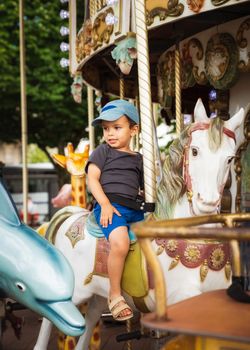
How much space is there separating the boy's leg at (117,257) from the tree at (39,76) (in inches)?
477

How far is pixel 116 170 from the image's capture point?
12.2 feet

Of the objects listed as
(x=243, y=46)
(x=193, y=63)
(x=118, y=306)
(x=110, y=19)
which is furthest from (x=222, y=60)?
(x=118, y=306)

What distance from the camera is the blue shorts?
3.62m

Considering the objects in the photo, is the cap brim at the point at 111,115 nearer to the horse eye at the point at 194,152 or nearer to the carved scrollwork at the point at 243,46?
the horse eye at the point at 194,152

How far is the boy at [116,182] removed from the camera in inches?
141

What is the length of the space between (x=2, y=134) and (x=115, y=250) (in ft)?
49.5

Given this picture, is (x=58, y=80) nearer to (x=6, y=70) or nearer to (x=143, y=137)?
(x=6, y=70)

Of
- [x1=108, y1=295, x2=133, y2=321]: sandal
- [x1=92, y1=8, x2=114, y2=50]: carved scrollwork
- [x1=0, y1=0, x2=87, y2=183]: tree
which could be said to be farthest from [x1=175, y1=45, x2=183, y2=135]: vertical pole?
[x1=0, y1=0, x2=87, y2=183]: tree

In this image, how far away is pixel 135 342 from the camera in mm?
5945

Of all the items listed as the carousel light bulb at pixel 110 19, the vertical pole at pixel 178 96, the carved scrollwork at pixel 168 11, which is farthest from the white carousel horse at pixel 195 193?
the carousel light bulb at pixel 110 19

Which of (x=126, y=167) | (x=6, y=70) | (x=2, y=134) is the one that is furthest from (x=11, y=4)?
(x=126, y=167)

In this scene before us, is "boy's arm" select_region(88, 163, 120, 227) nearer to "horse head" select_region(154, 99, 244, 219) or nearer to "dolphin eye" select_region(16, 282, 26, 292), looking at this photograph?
"horse head" select_region(154, 99, 244, 219)

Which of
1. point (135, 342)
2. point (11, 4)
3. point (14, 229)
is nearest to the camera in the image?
point (14, 229)

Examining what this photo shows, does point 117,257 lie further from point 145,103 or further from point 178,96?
point 178,96
